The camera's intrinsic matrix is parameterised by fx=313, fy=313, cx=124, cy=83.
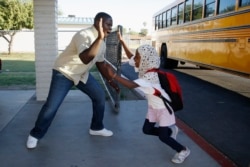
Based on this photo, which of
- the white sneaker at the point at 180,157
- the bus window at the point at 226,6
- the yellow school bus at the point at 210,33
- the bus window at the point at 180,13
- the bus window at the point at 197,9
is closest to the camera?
the white sneaker at the point at 180,157

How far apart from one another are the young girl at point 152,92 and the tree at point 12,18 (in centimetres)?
2284

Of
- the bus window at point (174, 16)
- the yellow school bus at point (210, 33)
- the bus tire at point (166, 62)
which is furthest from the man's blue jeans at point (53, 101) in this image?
the bus tire at point (166, 62)

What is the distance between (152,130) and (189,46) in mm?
7501

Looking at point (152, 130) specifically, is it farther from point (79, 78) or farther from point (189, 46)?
point (189, 46)

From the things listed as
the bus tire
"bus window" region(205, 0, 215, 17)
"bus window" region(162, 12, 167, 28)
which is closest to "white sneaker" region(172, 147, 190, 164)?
"bus window" region(205, 0, 215, 17)

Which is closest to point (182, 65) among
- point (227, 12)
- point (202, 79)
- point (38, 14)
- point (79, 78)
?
point (202, 79)

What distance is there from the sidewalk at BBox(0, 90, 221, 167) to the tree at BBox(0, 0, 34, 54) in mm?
20138

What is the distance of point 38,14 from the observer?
6.23 meters

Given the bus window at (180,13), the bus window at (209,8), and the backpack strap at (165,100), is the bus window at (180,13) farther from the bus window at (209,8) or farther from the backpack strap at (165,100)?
the backpack strap at (165,100)

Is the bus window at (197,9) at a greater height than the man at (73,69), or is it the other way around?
the bus window at (197,9)

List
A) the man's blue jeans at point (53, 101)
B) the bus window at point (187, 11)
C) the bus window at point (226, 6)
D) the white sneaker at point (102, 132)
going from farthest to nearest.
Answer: the bus window at point (187, 11) → the bus window at point (226, 6) → the white sneaker at point (102, 132) → the man's blue jeans at point (53, 101)

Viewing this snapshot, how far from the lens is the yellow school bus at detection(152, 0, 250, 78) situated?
676 cm

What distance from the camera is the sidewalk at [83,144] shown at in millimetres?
3504

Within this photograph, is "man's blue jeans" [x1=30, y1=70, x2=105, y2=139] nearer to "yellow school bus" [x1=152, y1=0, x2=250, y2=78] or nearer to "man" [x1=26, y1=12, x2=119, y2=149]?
"man" [x1=26, y1=12, x2=119, y2=149]
